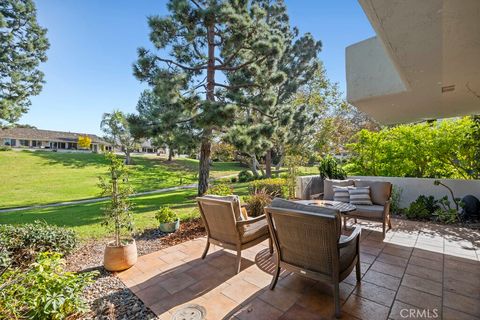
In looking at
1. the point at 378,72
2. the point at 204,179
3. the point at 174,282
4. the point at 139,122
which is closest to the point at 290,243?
the point at 174,282

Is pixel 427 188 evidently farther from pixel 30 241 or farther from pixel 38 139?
pixel 38 139

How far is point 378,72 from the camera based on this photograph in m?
4.82

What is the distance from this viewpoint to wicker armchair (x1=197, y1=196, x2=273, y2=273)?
317 centimetres

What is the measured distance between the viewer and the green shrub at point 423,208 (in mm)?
5766

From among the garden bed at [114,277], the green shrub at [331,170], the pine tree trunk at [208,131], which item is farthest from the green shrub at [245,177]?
the garden bed at [114,277]

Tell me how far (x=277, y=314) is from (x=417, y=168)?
7409 millimetres

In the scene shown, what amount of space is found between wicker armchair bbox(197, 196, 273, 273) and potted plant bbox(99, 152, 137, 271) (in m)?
1.14

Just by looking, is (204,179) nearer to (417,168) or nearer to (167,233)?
(167,233)

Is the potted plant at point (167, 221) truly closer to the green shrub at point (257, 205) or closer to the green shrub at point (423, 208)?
the green shrub at point (257, 205)

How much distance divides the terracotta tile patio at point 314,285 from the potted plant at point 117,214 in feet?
0.67

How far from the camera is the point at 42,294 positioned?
2.03 metres

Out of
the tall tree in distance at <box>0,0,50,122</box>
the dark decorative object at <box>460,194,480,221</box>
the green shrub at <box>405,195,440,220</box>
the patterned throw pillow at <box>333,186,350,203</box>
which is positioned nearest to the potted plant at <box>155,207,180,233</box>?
the patterned throw pillow at <box>333,186,350,203</box>

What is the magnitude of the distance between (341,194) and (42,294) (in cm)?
541

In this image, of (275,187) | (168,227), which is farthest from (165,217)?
(275,187)
